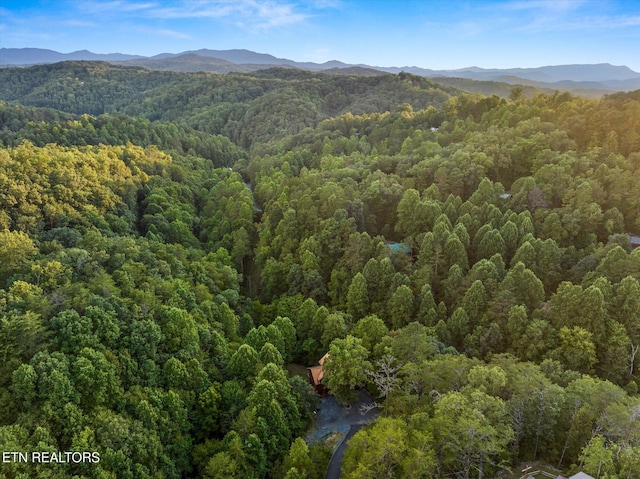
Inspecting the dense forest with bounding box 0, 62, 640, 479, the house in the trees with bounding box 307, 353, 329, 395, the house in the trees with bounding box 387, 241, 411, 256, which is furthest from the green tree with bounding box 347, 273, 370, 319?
the house in the trees with bounding box 307, 353, 329, 395

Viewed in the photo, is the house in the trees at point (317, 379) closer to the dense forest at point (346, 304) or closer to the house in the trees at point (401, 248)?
the dense forest at point (346, 304)

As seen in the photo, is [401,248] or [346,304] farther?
[401,248]

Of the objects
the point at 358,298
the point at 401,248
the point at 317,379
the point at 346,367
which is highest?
the point at 401,248

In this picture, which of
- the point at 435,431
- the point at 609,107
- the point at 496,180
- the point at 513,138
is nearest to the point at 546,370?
the point at 435,431

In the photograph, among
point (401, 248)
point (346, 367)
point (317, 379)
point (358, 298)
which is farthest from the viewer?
point (401, 248)

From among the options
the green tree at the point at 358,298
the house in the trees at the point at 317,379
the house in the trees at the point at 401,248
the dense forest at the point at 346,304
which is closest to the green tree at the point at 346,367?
the dense forest at the point at 346,304

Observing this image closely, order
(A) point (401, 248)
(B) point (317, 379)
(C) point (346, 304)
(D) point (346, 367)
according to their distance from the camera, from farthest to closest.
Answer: (A) point (401, 248) < (C) point (346, 304) < (B) point (317, 379) < (D) point (346, 367)

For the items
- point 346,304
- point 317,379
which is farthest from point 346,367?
point 346,304

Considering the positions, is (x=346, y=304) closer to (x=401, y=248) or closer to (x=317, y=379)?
(x=317, y=379)
